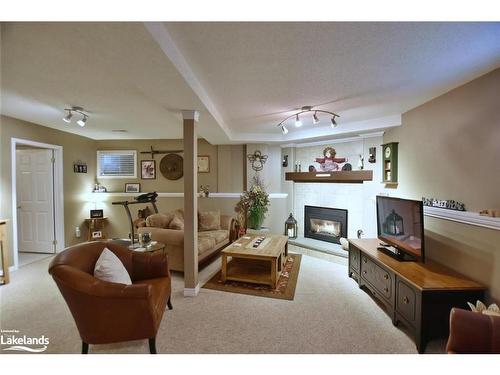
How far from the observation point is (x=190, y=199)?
105 inches

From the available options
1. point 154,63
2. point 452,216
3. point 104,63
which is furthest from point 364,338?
point 104,63

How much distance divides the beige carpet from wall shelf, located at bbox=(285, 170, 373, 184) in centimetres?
184

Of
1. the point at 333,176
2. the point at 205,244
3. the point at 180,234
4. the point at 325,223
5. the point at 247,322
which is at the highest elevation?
the point at 333,176

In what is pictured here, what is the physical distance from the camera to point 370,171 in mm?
3748

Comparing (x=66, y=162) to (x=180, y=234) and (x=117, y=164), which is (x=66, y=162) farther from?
(x=180, y=234)

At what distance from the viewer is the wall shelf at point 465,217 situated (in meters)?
1.86

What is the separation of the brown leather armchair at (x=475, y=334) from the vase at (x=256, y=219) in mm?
3560

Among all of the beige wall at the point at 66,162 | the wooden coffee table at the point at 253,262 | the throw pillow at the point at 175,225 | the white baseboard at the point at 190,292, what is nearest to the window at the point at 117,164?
the beige wall at the point at 66,162

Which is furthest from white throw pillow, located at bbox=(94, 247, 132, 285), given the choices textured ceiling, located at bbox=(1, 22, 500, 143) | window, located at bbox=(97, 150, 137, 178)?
window, located at bbox=(97, 150, 137, 178)

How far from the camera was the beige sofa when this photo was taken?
315 cm

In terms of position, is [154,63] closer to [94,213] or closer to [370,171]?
[370,171]

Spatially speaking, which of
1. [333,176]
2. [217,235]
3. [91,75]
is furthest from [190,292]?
[333,176]

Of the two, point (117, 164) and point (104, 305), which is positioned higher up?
point (117, 164)

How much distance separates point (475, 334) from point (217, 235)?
3.29m
